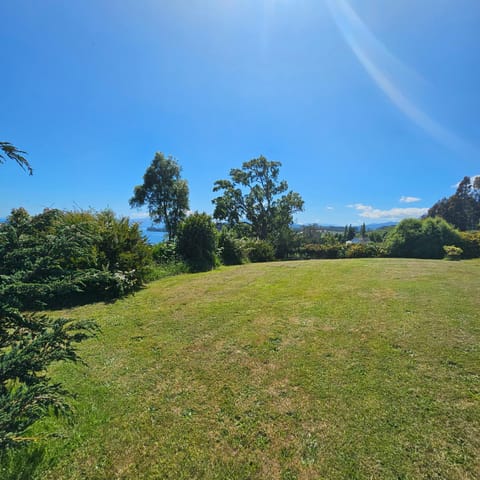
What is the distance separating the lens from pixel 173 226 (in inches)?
872

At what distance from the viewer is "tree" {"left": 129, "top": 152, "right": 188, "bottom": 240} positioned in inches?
829

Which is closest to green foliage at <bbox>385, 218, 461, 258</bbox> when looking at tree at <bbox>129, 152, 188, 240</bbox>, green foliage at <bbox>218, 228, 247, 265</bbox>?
green foliage at <bbox>218, 228, 247, 265</bbox>

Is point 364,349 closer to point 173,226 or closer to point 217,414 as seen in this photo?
point 217,414

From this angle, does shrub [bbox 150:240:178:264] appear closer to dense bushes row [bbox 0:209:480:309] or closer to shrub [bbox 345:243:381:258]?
dense bushes row [bbox 0:209:480:309]

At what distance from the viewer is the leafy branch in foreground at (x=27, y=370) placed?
126 centimetres

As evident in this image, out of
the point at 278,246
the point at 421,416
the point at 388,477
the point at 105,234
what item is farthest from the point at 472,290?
the point at 278,246

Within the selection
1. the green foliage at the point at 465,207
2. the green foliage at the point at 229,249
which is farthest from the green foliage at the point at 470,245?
the green foliage at the point at 465,207

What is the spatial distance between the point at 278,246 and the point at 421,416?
20.0 meters

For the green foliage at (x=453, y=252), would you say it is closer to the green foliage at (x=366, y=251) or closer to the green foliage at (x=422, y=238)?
the green foliage at (x=422, y=238)

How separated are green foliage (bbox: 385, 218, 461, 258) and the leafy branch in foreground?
19158mm

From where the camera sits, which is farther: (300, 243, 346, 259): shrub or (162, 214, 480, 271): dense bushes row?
(300, 243, 346, 259): shrub

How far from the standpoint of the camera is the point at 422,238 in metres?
15.9

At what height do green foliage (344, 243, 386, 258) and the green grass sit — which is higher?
green foliage (344, 243, 386, 258)

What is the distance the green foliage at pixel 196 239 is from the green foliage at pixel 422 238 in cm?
1365
